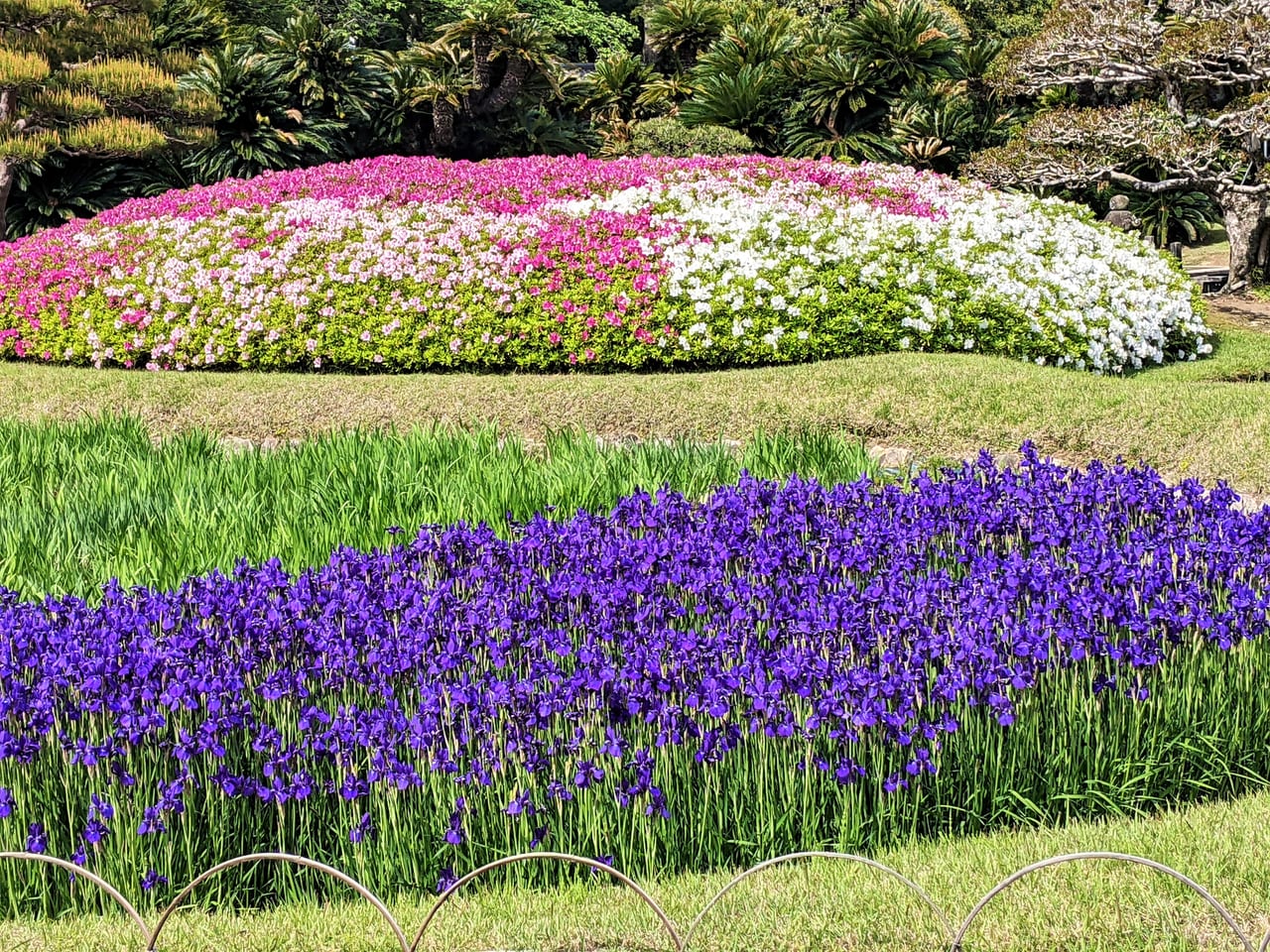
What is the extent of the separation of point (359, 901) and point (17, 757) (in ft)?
2.71

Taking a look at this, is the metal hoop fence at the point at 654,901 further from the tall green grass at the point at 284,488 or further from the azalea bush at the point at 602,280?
the azalea bush at the point at 602,280

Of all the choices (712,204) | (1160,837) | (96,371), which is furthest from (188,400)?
(1160,837)

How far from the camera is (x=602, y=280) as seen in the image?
31.2 feet

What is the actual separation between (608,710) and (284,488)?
2684 millimetres

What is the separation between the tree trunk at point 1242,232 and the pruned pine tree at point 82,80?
12.2 metres

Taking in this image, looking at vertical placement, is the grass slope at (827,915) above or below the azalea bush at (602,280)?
above

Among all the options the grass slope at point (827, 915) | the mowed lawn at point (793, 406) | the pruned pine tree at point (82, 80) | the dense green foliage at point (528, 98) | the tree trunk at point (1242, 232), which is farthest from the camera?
the dense green foliage at point (528, 98)

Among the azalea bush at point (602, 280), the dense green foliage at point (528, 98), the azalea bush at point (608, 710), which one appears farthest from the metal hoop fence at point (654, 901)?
the dense green foliage at point (528, 98)

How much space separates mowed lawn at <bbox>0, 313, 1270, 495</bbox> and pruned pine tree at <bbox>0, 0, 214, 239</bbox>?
4.31 meters

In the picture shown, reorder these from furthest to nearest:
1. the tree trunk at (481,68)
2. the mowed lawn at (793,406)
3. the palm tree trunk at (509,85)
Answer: the palm tree trunk at (509,85) → the tree trunk at (481,68) → the mowed lawn at (793,406)

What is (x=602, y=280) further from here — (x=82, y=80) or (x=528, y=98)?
(x=528, y=98)

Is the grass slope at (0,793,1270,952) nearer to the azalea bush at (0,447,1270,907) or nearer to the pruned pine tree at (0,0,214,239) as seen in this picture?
the azalea bush at (0,447,1270,907)

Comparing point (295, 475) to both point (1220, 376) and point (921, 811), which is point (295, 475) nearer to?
point (921, 811)

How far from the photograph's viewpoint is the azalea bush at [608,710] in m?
2.76
